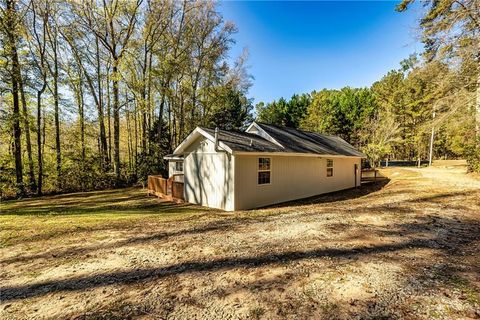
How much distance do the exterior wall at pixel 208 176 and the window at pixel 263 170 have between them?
1575 millimetres

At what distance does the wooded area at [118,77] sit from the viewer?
42.5ft

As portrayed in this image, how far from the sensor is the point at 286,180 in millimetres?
11773

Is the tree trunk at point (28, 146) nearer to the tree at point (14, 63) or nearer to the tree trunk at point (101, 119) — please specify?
the tree at point (14, 63)

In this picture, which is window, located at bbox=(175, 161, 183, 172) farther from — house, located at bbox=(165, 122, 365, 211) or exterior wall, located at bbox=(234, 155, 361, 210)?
exterior wall, located at bbox=(234, 155, 361, 210)

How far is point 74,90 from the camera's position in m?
18.8

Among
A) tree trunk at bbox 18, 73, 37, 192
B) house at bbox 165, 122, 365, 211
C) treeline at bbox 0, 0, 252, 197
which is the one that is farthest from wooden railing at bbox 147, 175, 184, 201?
tree trunk at bbox 18, 73, 37, 192

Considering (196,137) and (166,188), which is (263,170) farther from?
(166,188)

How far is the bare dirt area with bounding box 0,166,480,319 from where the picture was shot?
299 centimetres

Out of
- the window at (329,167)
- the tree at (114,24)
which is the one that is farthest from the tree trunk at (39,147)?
the window at (329,167)

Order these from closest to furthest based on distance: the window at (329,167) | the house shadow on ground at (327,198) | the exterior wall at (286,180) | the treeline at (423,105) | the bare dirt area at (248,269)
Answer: the bare dirt area at (248,269) < the exterior wall at (286,180) < the house shadow on ground at (327,198) < the treeline at (423,105) < the window at (329,167)

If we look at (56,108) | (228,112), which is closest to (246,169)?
→ (56,108)

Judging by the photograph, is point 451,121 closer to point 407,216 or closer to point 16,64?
point 407,216

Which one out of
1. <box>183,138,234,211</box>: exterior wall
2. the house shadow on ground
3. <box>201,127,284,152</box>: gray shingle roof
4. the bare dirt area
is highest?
Result: <box>201,127,284,152</box>: gray shingle roof

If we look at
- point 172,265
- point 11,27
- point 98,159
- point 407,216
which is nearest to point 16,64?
point 11,27
